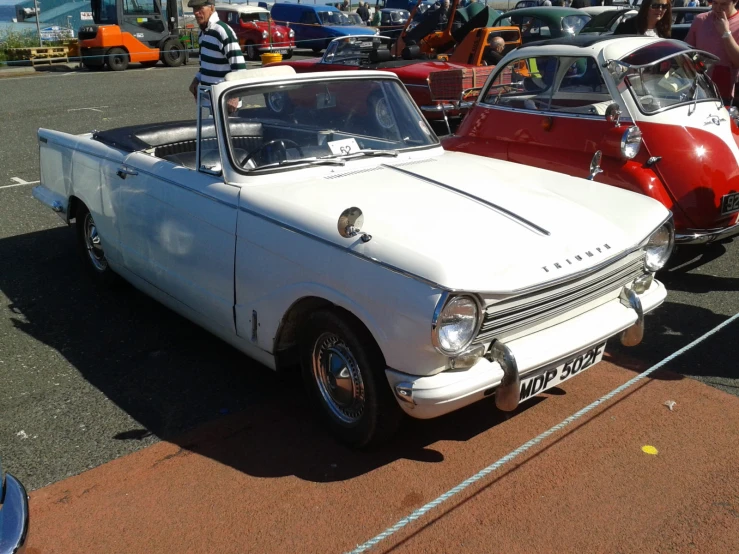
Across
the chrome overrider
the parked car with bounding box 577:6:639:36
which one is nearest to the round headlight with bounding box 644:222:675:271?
the chrome overrider

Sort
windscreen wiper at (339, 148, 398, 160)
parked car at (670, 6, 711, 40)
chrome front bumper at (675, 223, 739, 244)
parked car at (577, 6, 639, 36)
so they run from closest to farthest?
1. windscreen wiper at (339, 148, 398, 160)
2. chrome front bumper at (675, 223, 739, 244)
3. parked car at (577, 6, 639, 36)
4. parked car at (670, 6, 711, 40)

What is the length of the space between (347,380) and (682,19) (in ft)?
47.3

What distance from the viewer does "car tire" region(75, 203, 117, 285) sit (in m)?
5.76

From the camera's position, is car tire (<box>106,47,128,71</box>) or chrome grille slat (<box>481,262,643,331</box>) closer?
chrome grille slat (<box>481,262,643,331</box>)

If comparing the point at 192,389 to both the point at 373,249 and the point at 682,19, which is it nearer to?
the point at 373,249

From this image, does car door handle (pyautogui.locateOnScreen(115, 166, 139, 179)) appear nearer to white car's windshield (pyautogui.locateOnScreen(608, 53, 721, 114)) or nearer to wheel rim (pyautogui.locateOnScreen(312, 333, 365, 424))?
wheel rim (pyautogui.locateOnScreen(312, 333, 365, 424))

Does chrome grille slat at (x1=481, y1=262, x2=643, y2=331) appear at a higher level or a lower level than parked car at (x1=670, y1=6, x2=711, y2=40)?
lower

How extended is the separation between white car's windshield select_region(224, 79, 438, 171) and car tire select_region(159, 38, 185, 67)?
20090 millimetres

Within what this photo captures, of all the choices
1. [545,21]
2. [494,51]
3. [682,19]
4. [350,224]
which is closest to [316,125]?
[350,224]

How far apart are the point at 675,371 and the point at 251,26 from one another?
25.0 m

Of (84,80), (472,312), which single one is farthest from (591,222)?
(84,80)

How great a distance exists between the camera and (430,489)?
136 inches

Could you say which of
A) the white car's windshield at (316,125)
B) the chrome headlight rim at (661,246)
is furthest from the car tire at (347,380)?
the chrome headlight rim at (661,246)

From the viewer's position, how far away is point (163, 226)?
4582 millimetres
